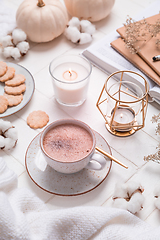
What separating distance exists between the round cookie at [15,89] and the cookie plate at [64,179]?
0.96 feet

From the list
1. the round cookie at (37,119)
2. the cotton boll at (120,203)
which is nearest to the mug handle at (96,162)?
the cotton boll at (120,203)

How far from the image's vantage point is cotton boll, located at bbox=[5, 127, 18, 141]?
100 centimetres

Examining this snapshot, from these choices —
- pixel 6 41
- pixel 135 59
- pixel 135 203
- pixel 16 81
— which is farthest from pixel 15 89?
pixel 135 203

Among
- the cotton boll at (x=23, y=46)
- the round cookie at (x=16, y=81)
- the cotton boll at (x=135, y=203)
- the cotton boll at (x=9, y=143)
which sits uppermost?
the cotton boll at (x=23, y=46)

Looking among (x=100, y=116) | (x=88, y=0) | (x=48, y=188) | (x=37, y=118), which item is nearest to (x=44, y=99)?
(x=37, y=118)

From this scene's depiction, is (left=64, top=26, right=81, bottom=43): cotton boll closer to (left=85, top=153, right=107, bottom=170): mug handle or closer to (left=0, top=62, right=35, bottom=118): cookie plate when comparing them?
(left=0, top=62, right=35, bottom=118): cookie plate

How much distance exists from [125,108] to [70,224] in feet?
1.59

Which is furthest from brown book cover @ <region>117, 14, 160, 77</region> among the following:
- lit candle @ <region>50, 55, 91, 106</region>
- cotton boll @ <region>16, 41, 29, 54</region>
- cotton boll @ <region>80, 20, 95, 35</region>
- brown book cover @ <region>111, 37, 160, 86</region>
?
cotton boll @ <region>16, 41, 29, 54</region>

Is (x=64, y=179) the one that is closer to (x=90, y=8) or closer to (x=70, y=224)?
(x=70, y=224)

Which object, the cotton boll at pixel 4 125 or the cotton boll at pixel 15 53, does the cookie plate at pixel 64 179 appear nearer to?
the cotton boll at pixel 4 125

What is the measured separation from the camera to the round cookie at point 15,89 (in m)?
1.14

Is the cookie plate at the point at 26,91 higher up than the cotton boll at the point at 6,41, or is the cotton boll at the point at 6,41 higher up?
the cotton boll at the point at 6,41

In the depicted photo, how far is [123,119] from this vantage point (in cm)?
106

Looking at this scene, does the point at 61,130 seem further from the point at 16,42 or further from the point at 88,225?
the point at 16,42
